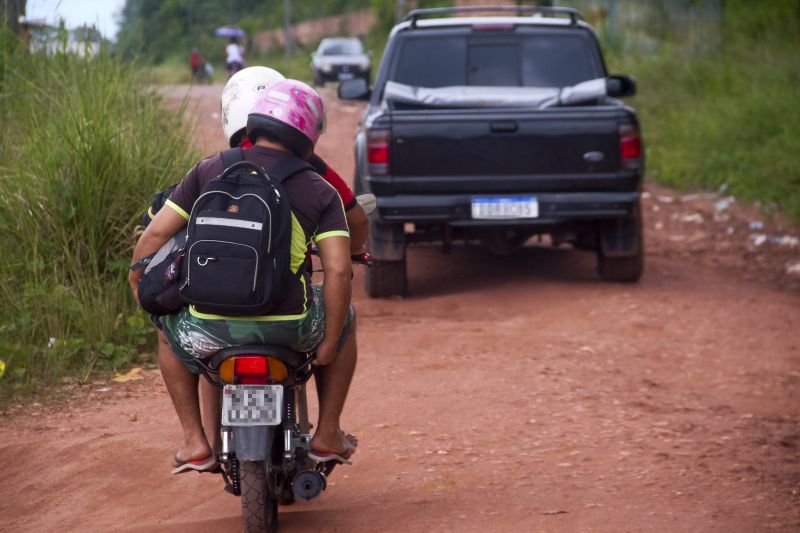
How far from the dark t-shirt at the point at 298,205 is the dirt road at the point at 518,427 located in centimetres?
94

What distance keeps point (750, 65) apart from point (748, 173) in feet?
11.2

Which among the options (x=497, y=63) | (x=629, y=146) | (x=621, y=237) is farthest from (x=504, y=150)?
(x=497, y=63)

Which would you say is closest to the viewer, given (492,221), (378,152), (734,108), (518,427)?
(518,427)

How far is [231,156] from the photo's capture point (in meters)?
3.86

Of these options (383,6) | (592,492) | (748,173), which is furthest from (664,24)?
(383,6)

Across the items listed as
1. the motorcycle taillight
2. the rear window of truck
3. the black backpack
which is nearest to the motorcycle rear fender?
the motorcycle taillight

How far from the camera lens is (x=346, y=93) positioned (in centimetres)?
952

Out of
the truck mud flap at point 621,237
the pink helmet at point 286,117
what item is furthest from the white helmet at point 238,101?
the truck mud flap at point 621,237

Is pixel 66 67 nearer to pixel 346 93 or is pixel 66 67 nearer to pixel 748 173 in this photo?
pixel 346 93

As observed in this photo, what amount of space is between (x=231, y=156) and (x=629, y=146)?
518 centimetres

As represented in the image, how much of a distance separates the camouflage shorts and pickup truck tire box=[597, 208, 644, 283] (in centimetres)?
561

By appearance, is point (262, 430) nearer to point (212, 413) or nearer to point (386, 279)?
point (212, 413)

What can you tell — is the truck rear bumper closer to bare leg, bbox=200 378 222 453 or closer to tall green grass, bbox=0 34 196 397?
tall green grass, bbox=0 34 196 397

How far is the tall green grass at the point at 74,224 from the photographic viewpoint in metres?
6.96
